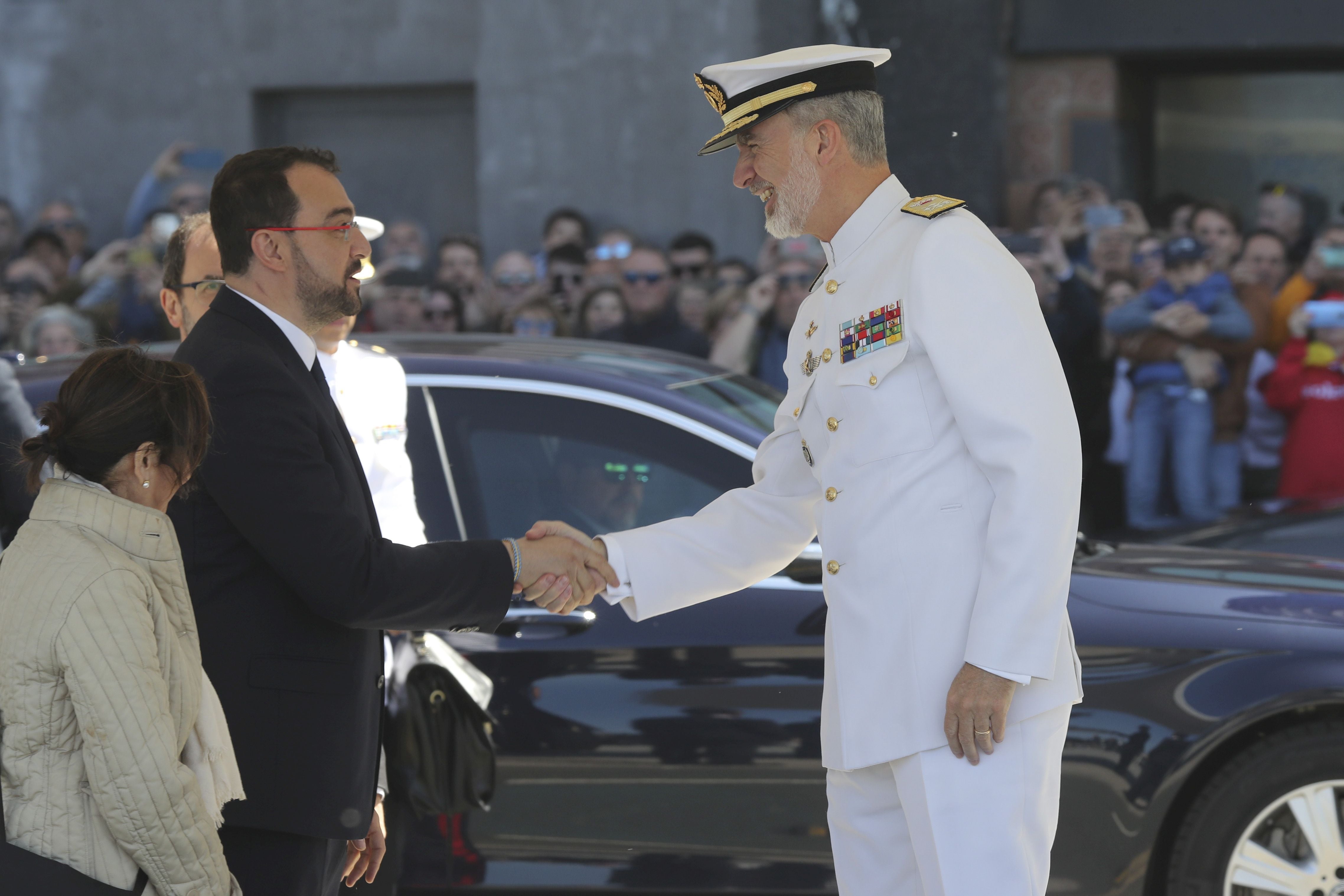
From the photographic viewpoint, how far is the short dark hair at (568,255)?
8406 millimetres

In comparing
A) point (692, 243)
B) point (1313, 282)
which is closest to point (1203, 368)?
point (1313, 282)

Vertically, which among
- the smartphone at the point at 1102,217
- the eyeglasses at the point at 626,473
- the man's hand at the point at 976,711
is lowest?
the man's hand at the point at 976,711

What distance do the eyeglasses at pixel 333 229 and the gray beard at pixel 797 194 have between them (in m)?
0.75

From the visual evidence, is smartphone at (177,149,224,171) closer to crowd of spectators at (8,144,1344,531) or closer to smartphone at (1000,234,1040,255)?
crowd of spectators at (8,144,1344,531)

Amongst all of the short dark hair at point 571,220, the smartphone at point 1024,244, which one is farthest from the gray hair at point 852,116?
the short dark hair at point 571,220

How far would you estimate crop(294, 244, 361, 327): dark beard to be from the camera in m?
2.67

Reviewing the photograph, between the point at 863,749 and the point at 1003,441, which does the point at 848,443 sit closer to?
the point at 1003,441

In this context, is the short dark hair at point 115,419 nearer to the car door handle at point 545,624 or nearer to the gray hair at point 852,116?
the gray hair at point 852,116

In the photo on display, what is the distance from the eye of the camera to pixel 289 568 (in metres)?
2.45

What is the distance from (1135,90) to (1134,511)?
12.5ft

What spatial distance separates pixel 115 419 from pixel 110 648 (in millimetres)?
330

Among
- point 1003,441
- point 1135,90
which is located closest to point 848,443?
point 1003,441

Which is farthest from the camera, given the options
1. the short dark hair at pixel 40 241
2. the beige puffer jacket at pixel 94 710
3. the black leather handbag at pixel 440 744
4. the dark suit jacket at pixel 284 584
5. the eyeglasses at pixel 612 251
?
the short dark hair at pixel 40 241

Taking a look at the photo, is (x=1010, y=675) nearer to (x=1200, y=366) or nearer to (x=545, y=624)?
(x=545, y=624)
